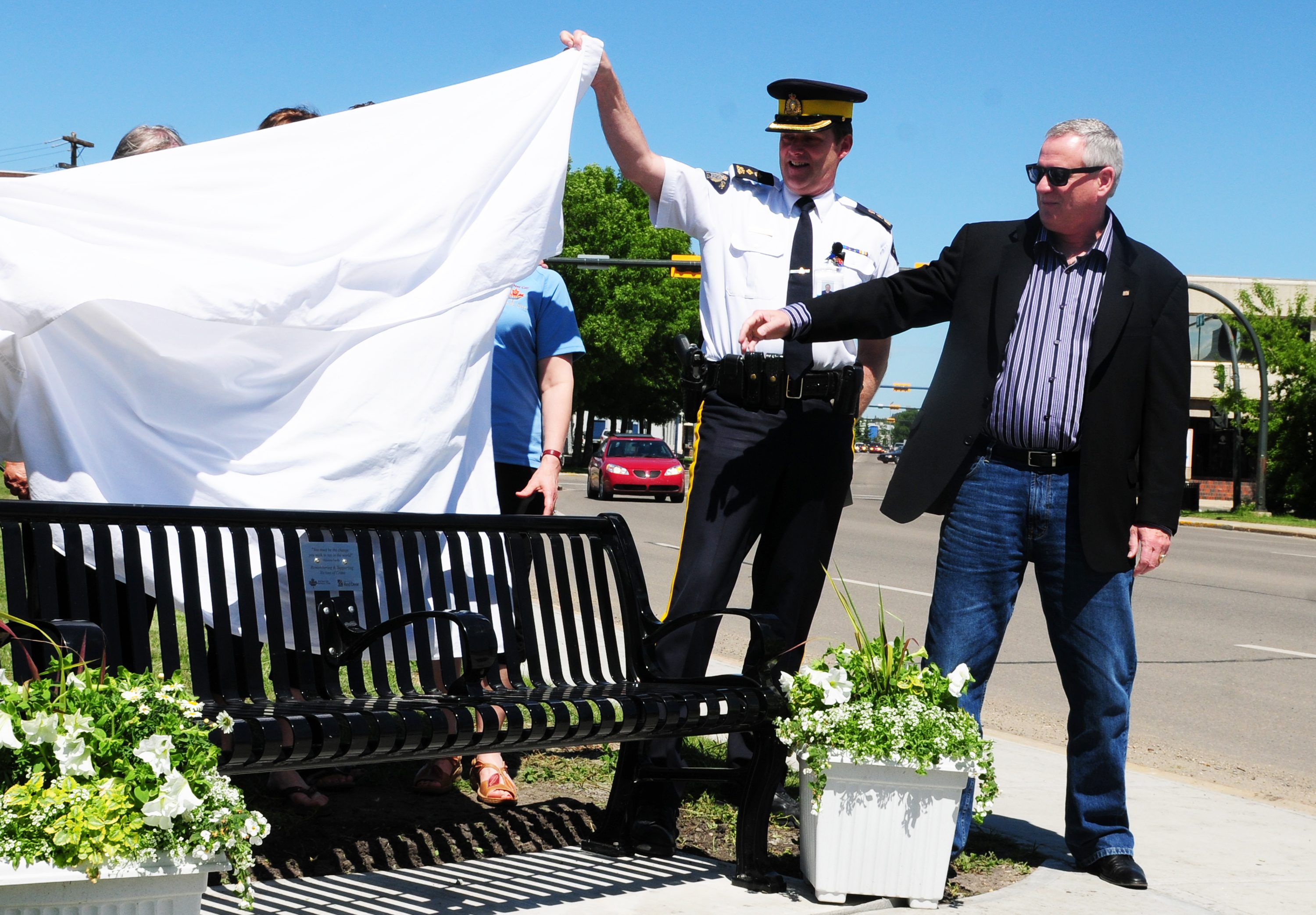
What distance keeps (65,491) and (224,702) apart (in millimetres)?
748

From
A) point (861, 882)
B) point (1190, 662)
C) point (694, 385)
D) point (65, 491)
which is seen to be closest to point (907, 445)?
point (694, 385)

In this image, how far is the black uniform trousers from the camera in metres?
4.50

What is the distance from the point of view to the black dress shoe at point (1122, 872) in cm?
411

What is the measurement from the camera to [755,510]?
14.9 feet

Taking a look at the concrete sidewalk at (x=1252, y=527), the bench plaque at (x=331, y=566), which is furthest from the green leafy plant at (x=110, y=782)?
the concrete sidewalk at (x=1252, y=527)

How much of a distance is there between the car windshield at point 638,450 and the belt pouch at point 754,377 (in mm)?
27281

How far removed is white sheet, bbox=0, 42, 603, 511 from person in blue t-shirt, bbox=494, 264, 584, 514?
0.52 m

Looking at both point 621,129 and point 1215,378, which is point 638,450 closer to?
point 621,129

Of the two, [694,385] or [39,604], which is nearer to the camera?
[39,604]

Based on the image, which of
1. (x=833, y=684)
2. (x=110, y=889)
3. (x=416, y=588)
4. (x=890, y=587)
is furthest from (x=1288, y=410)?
(x=110, y=889)

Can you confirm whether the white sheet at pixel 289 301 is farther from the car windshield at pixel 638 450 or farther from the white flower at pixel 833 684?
the car windshield at pixel 638 450

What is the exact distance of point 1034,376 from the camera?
4.17m

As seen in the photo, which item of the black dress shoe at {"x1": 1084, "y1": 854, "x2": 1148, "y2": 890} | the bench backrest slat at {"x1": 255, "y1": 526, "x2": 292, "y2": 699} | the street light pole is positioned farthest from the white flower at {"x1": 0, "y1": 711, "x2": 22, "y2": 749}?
the street light pole

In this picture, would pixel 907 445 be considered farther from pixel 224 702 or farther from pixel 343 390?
pixel 224 702
